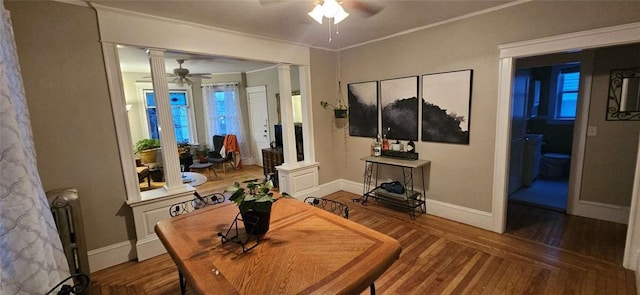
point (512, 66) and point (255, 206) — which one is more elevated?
point (512, 66)

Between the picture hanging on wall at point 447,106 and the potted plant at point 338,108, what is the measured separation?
1177mm

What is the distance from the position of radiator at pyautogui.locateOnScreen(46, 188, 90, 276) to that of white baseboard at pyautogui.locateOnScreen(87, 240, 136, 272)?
1.56 feet

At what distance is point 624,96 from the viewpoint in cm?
283

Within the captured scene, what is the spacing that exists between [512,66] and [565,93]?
3.97m

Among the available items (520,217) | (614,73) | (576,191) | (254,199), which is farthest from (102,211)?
(614,73)

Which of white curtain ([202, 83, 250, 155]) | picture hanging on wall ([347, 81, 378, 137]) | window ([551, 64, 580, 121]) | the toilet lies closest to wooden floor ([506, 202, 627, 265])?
the toilet

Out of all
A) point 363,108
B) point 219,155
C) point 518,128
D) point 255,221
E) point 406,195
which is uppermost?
point 363,108

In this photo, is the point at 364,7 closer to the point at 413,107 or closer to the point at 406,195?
the point at 413,107

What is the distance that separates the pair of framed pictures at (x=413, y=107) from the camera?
301cm

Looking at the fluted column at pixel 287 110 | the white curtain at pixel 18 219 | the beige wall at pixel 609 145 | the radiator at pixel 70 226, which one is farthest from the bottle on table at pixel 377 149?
the white curtain at pixel 18 219

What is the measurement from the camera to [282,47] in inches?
140

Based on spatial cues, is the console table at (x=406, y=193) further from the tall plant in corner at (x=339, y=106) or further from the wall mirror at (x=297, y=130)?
the wall mirror at (x=297, y=130)

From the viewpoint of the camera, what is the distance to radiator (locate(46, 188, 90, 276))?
1944mm

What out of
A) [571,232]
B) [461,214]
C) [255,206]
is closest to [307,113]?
[461,214]
